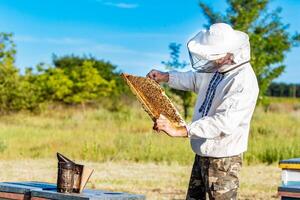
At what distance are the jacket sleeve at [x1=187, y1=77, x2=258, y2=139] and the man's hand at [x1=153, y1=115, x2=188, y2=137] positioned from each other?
46mm

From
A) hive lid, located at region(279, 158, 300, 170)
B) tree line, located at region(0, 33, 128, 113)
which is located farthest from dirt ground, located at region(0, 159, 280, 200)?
tree line, located at region(0, 33, 128, 113)

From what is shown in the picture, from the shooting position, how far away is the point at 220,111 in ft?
12.8

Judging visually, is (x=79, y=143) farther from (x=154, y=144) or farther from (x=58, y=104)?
(x=58, y=104)

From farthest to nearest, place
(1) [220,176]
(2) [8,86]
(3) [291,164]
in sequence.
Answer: (2) [8,86] < (3) [291,164] < (1) [220,176]

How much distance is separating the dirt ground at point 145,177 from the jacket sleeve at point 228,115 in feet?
15.6

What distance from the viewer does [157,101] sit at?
4.07 meters

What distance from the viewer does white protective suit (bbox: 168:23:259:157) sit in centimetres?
382

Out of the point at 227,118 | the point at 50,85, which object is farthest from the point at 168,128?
the point at 50,85

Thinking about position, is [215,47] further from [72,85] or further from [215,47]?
[72,85]

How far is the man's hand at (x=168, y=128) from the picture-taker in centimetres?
368

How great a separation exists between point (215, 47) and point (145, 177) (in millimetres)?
6960

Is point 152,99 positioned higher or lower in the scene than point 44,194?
higher

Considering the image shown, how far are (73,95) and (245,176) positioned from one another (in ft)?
80.4

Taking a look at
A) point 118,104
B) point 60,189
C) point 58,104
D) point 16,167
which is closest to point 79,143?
point 16,167
